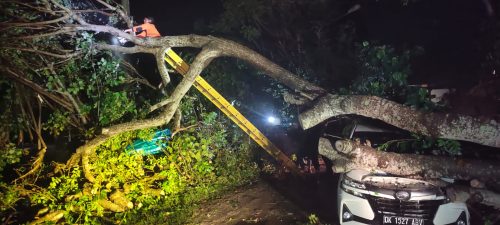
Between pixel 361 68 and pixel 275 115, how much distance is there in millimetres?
3405

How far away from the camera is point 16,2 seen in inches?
225

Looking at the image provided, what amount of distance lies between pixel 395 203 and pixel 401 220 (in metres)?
0.25

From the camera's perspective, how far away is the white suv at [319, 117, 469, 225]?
4809 mm

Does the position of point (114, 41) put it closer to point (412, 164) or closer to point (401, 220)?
point (412, 164)

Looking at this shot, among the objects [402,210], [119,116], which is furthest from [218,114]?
[402,210]

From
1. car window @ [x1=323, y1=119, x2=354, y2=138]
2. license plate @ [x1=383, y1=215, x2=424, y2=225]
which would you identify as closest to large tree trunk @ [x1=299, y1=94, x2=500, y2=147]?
car window @ [x1=323, y1=119, x2=354, y2=138]

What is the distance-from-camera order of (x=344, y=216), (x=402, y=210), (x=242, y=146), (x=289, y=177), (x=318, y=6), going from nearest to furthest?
(x=402, y=210) < (x=344, y=216) < (x=289, y=177) < (x=242, y=146) < (x=318, y=6)

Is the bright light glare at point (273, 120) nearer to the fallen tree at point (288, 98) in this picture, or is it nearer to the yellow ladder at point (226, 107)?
the yellow ladder at point (226, 107)

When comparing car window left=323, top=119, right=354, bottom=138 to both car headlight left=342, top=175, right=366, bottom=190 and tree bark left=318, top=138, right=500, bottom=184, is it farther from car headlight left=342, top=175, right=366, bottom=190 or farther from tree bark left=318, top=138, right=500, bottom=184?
car headlight left=342, top=175, right=366, bottom=190

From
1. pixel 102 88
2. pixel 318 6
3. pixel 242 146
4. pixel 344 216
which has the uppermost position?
pixel 318 6

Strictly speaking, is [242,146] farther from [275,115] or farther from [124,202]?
[124,202]

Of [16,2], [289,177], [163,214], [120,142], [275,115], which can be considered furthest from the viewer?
[275,115]

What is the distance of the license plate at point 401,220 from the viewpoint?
4852 mm

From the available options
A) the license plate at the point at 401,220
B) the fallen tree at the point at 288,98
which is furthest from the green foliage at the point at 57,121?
the license plate at the point at 401,220
